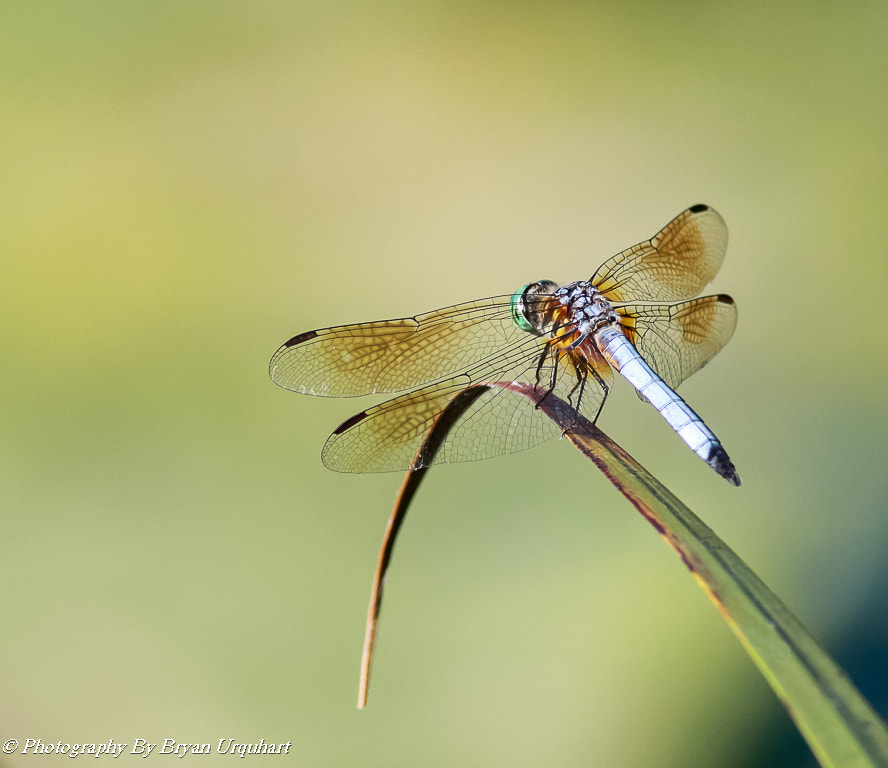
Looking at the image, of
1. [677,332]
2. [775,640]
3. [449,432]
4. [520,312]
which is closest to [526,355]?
[520,312]

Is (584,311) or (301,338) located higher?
(301,338)

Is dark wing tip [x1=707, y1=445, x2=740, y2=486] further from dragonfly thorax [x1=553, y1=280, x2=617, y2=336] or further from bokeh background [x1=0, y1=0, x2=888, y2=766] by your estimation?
bokeh background [x1=0, y1=0, x2=888, y2=766]

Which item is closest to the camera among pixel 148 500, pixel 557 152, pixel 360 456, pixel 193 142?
pixel 360 456

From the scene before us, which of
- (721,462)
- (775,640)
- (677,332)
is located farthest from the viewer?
(677,332)

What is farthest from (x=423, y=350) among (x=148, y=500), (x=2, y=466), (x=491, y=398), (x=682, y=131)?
(x=682, y=131)

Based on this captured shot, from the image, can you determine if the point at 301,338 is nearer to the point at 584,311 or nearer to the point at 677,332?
the point at 584,311

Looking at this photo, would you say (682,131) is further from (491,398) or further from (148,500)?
(148,500)

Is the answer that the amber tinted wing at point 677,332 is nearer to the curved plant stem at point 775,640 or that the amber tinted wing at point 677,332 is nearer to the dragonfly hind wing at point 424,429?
the dragonfly hind wing at point 424,429
